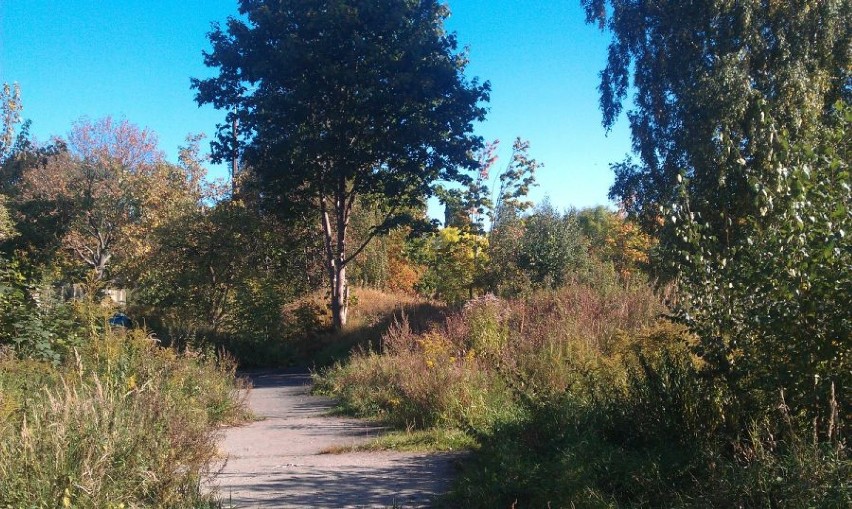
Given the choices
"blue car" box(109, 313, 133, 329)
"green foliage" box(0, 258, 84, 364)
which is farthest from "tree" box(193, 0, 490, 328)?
"green foliage" box(0, 258, 84, 364)

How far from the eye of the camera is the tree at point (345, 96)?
18.9 meters

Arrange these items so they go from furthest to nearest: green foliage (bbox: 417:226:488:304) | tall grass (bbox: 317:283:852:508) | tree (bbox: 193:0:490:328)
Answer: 1. green foliage (bbox: 417:226:488:304)
2. tree (bbox: 193:0:490:328)
3. tall grass (bbox: 317:283:852:508)

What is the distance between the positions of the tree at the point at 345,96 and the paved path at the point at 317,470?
11.0 m

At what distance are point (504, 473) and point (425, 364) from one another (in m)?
4.81


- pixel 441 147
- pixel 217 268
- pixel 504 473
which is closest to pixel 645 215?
pixel 441 147

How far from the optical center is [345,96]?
19797 millimetres

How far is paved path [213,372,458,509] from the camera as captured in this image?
227 inches

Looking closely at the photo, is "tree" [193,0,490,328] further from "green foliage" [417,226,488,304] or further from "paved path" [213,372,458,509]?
"paved path" [213,372,458,509]

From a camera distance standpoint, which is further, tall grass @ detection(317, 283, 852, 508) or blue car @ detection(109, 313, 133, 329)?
blue car @ detection(109, 313, 133, 329)

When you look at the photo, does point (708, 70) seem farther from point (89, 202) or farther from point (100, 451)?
point (89, 202)

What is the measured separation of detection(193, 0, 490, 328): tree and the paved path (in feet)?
36.0

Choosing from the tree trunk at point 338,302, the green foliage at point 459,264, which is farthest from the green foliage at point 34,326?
the green foliage at point 459,264

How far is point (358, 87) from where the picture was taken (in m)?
19.3

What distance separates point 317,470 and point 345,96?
14.8 metres
